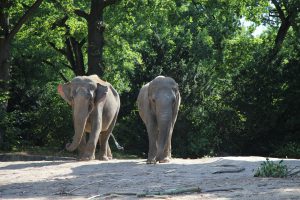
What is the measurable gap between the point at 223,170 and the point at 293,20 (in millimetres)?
21142

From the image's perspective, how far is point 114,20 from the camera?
3181 cm

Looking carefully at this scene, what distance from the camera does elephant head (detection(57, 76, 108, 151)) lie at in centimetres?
1764

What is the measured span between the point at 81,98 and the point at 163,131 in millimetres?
3029

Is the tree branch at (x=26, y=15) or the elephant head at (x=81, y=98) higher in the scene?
the tree branch at (x=26, y=15)

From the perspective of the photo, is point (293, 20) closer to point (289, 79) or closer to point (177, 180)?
point (289, 79)

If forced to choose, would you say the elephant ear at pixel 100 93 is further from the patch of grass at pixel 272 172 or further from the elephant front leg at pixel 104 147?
the patch of grass at pixel 272 172

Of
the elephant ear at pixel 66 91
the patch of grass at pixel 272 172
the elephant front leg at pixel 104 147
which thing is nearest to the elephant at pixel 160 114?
the elephant ear at pixel 66 91

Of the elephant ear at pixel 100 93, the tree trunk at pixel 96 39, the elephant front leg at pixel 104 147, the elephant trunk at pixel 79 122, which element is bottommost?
the elephant front leg at pixel 104 147

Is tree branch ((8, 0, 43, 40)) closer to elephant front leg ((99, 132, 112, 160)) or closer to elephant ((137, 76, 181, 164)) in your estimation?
elephant front leg ((99, 132, 112, 160))

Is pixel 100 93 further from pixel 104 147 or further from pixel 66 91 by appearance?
pixel 104 147

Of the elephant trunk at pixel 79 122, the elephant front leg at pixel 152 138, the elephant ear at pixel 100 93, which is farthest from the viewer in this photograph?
the elephant ear at pixel 100 93

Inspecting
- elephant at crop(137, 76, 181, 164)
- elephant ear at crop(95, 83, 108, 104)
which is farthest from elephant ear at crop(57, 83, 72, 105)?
elephant at crop(137, 76, 181, 164)

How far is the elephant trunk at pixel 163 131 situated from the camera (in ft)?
52.0

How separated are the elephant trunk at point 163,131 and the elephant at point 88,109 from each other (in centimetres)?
252
